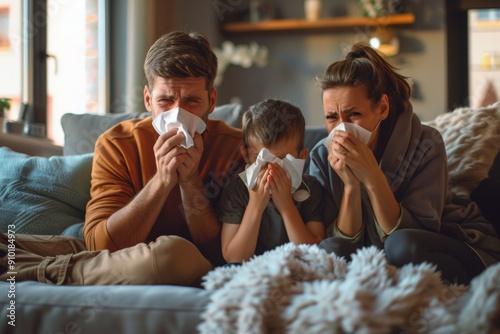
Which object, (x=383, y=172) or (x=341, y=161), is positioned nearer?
(x=341, y=161)

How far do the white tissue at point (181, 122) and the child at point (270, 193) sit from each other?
5.3 inches

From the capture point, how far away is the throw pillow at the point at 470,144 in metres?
1.86

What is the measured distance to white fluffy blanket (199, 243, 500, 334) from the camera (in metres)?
1.04

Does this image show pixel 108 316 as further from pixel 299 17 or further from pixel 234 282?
pixel 299 17

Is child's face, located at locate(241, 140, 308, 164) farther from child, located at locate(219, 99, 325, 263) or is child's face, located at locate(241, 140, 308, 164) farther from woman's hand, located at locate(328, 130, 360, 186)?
woman's hand, located at locate(328, 130, 360, 186)

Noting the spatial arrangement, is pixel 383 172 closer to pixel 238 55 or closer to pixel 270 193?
pixel 270 193

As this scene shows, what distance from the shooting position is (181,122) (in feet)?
5.52

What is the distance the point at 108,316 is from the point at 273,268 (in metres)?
0.32

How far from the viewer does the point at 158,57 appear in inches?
69.2

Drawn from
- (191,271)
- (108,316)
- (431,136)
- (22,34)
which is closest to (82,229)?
(191,271)

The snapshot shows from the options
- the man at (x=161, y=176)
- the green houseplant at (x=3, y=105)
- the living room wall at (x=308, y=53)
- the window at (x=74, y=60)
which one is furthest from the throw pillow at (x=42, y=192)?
the living room wall at (x=308, y=53)

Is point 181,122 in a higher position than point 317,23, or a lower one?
lower

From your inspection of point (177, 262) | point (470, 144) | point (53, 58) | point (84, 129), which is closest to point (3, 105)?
point (84, 129)

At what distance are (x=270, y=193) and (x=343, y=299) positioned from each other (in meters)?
0.61
